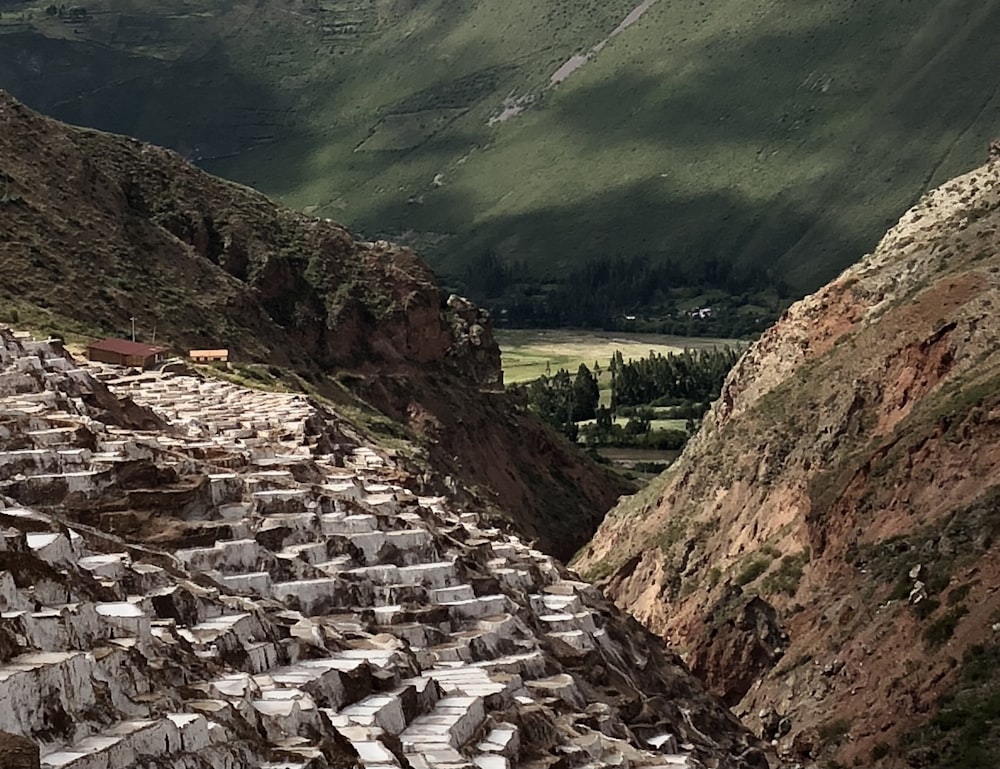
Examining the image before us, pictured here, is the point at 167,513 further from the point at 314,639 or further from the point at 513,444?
the point at 513,444

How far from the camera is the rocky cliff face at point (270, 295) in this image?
9975cm

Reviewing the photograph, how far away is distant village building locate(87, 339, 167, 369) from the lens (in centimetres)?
7469

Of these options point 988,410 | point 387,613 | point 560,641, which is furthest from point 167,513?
point 988,410

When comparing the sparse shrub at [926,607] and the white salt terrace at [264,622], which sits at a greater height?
the white salt terrace at [264,622]

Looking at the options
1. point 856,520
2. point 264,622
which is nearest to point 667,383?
point 856,520

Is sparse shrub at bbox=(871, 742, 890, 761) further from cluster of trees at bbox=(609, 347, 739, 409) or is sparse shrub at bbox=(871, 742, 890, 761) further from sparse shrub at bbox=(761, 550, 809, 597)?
cluster of trees at bbox=(609, 347, 739, 409)

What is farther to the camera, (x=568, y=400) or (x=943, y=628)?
(x=568, y=400)

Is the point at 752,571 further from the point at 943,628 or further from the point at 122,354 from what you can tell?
the point at 122,354

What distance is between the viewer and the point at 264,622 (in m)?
29.5

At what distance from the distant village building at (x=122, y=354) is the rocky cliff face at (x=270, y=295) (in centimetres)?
1529

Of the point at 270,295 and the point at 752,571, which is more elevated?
the point at 270,295

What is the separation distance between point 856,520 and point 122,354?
28088 mm

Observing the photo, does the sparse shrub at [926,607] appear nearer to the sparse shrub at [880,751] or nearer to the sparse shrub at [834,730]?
the sparse shrub at [834,730]

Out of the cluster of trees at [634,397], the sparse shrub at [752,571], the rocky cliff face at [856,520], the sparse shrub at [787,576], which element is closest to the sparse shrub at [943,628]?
the rocky cliff face at [856,520]
